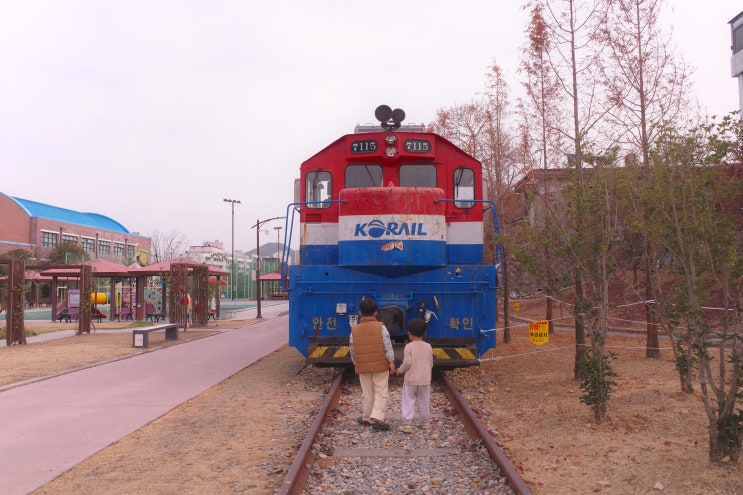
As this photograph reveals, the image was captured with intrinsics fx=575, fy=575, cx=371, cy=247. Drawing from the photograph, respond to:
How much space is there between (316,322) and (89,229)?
243 ft

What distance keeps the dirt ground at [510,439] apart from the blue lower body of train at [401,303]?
856 mm

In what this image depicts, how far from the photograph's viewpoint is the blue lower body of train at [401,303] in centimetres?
881

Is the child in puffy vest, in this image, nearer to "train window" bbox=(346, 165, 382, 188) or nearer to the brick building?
"train window" bbox=(346, 165, 382, 188)

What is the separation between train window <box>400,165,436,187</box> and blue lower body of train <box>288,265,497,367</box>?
1.62 m

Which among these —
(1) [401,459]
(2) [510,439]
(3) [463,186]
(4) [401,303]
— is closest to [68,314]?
(4) [401,303]

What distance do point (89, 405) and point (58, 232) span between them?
67.6m

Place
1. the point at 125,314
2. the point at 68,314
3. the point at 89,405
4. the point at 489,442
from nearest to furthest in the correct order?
the point at 489,442 < the point at 89,405 < the point at 68,314 < the point at 125,314

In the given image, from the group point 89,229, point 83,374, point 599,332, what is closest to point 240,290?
point 89,229

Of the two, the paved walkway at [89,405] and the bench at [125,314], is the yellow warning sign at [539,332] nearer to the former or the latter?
the paved walkway at [89,405]

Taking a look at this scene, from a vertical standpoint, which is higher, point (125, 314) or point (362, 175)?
point (362, 175)

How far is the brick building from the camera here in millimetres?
60938

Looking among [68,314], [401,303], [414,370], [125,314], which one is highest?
[401,303]

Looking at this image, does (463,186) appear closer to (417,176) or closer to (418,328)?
(417,176)

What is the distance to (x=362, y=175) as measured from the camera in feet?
32.4
